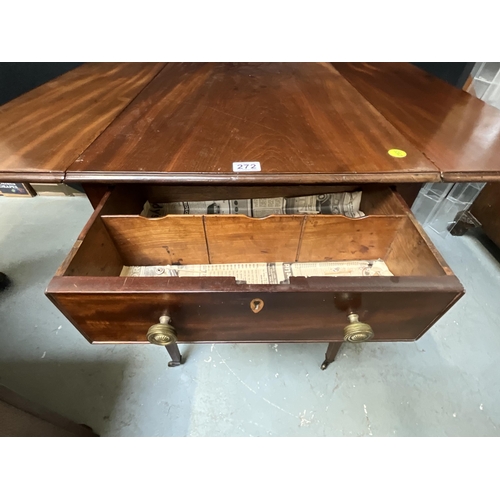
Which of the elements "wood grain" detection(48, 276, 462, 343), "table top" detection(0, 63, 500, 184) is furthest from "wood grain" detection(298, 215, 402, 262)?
"wood grain" detection(48, 276, 462, 343)

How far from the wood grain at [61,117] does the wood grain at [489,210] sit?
4.19 feet

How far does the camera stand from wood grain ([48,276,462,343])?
44 cm

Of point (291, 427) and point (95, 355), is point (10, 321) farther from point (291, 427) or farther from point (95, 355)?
point (291, 427)

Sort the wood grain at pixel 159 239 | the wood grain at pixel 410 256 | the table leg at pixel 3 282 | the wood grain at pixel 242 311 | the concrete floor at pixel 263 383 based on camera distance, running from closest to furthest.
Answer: the wood grain at pixel 242 311 → the wood grain at pixel 410 256 → the wood grain at pixel 159 239 → the concrete floor at pixel 263 383 → the table leg at pixel 3 282

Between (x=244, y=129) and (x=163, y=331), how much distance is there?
1.56ft

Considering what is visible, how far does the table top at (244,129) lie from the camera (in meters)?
0.57

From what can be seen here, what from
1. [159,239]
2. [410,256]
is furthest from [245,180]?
[410,256]

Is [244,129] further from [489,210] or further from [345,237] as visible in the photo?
[489,210]

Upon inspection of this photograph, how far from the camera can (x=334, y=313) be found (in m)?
0.50

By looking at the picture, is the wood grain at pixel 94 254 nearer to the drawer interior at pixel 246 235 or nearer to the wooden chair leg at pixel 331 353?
the drawer interior at pixel 246 235

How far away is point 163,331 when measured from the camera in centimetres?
48

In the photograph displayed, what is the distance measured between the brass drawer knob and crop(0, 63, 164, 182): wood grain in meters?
0.33

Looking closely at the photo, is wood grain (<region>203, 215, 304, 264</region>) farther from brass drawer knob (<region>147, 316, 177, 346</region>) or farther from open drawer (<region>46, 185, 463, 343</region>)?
brass drawer knob (<region>147, 316, 177, 346</region>)

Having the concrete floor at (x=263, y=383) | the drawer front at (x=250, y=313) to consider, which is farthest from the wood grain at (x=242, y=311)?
the concrete floor at (x=263, y=383)
